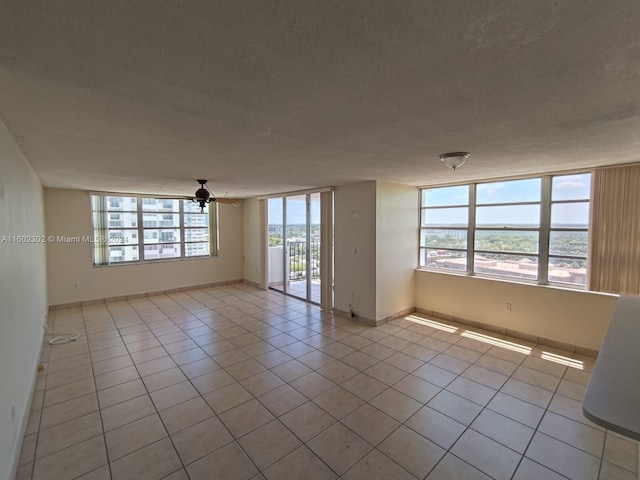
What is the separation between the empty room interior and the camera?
112 cm

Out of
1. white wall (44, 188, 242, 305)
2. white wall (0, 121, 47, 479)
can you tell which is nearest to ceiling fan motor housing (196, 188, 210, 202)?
white wall (0, 121, 47, 479)

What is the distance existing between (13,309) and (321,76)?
277 centimetres

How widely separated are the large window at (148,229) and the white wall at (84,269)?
7.0 inches

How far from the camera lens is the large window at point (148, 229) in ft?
20.4

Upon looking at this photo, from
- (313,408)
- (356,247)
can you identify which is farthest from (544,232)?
(313,408)

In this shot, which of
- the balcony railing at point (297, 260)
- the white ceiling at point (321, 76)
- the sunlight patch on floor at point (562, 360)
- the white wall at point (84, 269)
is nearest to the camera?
the white ceiling at point (321, 76)

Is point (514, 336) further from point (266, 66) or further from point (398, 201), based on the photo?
point (266, 66)

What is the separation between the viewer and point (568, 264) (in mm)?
4020

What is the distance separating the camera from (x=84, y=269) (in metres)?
5.98

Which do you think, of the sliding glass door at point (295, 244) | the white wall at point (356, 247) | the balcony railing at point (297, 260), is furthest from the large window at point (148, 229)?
the white wall at point (356, 247)

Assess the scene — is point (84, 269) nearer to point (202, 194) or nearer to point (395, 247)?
point (202, 194)

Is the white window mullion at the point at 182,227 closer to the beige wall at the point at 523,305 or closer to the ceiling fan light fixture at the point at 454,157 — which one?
the beige wall at the point at 523,305

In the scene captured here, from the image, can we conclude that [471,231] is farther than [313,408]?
Yes

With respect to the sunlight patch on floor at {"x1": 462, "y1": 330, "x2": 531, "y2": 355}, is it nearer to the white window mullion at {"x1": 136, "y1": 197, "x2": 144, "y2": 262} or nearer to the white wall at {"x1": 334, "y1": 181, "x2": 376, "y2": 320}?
the white wall at {"x1": 334, "y1": 181, "x2": 376, "y2": 320}
